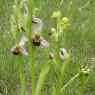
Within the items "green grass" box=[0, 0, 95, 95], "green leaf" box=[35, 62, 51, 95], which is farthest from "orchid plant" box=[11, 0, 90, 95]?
"green grass" box=[0, 0, 95, 95]

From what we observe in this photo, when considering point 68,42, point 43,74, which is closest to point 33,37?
point 43,74

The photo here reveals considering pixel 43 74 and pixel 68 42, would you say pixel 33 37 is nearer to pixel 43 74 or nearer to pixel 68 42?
pixel 43 74

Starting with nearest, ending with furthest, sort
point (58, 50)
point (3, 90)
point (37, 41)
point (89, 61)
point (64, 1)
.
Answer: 1. point (37, 41)
2. point (58, 50)
3. point (3, 90)
4. point (89, 61)
5. point (64, 1)

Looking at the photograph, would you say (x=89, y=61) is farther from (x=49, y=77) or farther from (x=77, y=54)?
(x=49, y=77)

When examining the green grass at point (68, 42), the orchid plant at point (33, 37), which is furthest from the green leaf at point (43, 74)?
the green grass at point (68, 42)

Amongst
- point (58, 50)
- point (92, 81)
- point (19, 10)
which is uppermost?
point (19, 10)

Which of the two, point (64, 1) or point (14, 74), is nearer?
point (14, 74)

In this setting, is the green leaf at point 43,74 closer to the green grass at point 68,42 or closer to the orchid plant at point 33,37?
the orchid plant at point 33,37

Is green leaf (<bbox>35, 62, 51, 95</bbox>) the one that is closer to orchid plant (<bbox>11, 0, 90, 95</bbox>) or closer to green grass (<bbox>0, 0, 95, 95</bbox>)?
orchid plant (<bbox>11, 0, 90, 95</bbox>)

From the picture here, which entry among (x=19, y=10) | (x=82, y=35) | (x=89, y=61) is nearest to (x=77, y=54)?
(x=89, y=61)
